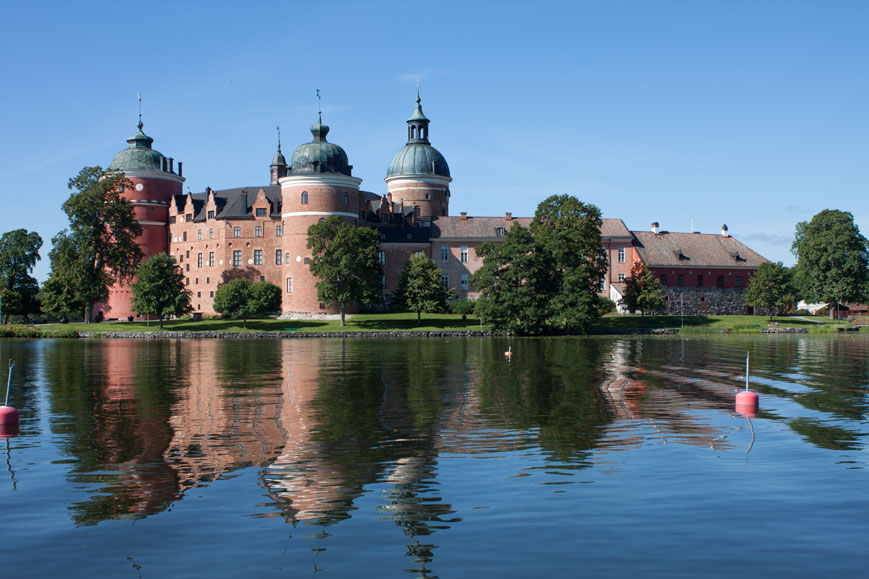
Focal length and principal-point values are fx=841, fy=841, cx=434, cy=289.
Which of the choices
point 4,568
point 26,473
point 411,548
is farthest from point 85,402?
point 411,548

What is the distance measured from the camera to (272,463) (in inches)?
620

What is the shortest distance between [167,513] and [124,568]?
2236mm

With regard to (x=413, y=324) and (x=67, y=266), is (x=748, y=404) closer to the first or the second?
(x=413, y=324)

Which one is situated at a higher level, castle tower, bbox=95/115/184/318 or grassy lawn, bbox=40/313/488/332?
castle tower, bbox=95/115/184/318

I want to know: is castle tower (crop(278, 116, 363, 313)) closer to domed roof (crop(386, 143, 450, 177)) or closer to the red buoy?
domed roof (crop(386, 143, 450, 177))

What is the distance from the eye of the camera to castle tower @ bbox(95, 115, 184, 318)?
102 meters

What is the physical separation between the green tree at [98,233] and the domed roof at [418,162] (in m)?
37.2

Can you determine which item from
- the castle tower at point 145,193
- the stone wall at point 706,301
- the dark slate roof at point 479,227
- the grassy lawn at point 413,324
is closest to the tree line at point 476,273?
the grassy lawn at point 413,324

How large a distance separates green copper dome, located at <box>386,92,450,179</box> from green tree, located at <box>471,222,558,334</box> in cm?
3888

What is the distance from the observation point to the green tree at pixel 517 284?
72625 mm

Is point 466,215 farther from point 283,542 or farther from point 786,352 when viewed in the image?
point 283,542

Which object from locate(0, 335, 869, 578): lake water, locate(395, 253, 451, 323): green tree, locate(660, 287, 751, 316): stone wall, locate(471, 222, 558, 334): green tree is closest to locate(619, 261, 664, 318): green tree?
locate(660, 287, 751, 316): stone wall

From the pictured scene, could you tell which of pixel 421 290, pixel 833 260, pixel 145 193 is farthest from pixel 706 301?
pixel 145 193

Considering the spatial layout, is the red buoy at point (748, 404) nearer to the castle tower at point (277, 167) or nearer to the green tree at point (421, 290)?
the green tree at point (421, 290)
